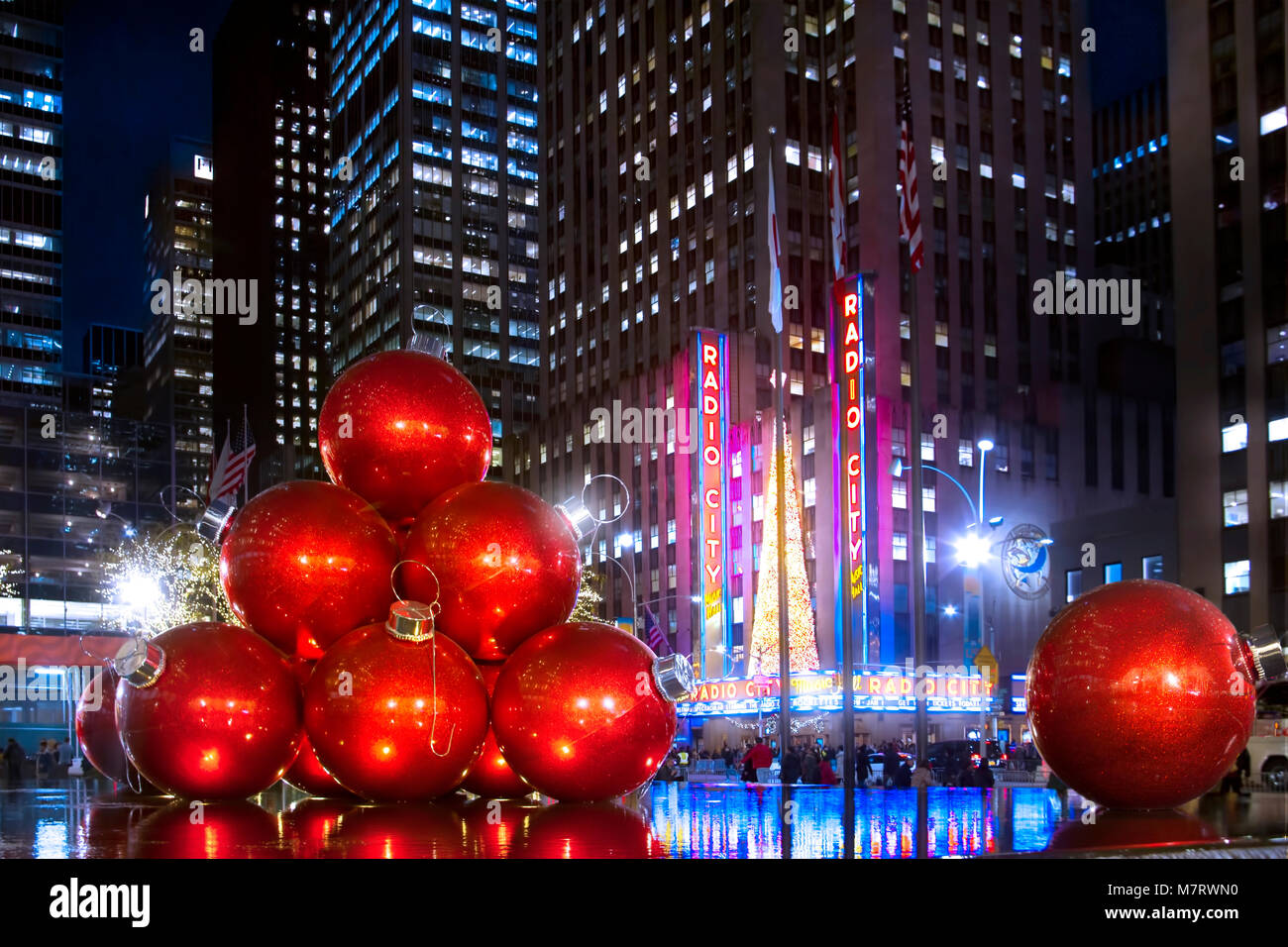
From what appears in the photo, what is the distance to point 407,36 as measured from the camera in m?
145

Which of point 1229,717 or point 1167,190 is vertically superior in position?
point 1167,190

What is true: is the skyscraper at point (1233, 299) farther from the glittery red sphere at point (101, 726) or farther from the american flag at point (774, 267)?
the glittery red sphere at point (101, 726)

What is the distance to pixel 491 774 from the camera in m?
11.9

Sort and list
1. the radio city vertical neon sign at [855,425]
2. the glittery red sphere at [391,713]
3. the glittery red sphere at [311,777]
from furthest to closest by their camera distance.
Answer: the radio city vertical neon sign at [855,425]
the glittery red sphere at [311,777]
the glittery red sphere at [391,713]

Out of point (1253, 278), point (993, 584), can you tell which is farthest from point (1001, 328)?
point (1253, 278)

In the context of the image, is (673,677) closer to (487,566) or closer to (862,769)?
(487,566)

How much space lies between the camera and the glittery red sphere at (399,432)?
11477 millimetres

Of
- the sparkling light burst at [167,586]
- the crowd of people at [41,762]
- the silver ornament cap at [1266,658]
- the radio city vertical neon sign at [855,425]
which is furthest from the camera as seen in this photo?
the radio city vertical neon sign at [855,425]

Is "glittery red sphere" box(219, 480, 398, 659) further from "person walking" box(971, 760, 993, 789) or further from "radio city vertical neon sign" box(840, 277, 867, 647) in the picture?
"radio city vertical neon sign" box(840, 277, 867, 647)

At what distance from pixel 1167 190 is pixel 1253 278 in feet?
249

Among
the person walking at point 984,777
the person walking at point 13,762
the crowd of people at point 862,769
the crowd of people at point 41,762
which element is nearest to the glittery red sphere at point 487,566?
the crowd of people at point 862,769

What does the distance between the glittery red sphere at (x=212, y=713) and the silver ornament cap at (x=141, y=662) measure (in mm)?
66
